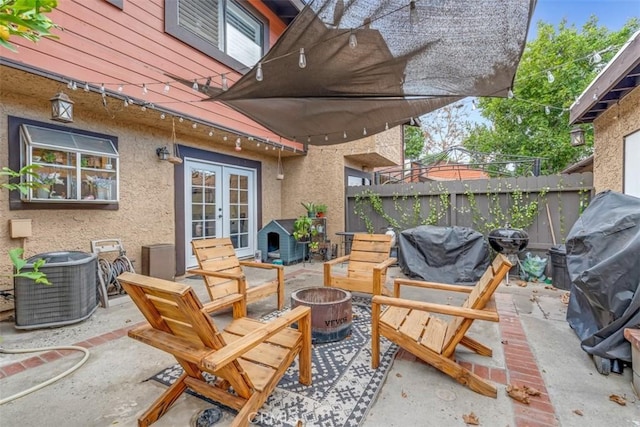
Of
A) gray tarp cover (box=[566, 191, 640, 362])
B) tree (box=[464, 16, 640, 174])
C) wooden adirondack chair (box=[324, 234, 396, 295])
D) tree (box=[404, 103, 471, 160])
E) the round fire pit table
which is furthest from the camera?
tree (box=[404, 103, 471, 160])

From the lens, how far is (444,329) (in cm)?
253

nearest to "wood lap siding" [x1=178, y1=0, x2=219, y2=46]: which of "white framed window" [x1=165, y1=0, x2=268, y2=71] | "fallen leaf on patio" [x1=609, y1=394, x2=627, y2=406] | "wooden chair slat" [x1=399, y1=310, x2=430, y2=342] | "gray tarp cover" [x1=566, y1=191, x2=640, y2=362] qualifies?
"white framed window" [x1=165, y1=0, x2=268, y2=71]

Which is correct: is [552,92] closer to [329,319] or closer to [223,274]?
[329,319]

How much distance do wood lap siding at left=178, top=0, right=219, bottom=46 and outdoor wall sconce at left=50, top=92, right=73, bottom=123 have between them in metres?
2.21

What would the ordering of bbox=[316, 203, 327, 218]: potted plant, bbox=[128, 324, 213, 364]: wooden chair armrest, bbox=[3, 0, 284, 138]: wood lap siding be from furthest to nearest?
bbox=[316, 203, 327, 218]: potted plant → bbox=[3, 0, 284, 138]: wood lap siding → bbox=[128, 324, 213, 364]: wooden chair armrest

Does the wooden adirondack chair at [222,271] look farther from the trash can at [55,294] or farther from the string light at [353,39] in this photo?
the string light at [353,39]

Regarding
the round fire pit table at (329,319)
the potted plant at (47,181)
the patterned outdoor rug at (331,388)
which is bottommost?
the patterned outdoor rug at (331,388)

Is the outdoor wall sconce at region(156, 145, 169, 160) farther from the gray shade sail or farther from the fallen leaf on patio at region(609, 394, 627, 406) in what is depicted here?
the fallen leaf on patio at region(609, 394, 627, 406)

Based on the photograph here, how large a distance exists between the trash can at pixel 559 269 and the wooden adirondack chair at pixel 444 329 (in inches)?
115

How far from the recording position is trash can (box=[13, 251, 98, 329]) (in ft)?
9.93

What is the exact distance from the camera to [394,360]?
2484 millimetres

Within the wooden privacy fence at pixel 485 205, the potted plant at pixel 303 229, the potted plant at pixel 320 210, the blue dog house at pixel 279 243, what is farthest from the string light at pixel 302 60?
the potted plant at pixel 320 210

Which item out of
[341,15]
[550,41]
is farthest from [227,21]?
[550,41]

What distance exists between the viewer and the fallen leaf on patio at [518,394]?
196cm
